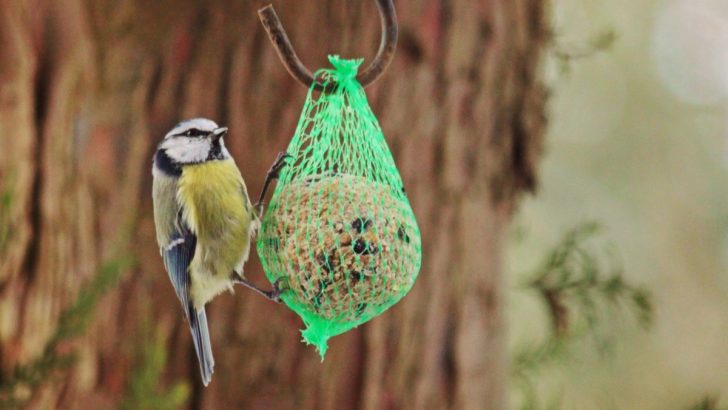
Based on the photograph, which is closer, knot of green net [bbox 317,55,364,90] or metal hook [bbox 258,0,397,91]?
metal hook [bbox 258,0,397,91]

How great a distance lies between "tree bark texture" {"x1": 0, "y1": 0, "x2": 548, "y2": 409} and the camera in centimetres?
309

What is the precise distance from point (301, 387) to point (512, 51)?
147 cm

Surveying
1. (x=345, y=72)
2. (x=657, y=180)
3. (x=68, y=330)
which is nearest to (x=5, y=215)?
(x=68, y=330)

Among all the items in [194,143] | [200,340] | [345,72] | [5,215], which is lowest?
[200,340]

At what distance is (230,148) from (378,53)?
1551 millimetres

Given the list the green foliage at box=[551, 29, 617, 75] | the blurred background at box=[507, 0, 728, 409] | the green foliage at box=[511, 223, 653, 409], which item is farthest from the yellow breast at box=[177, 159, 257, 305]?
the blurred background at box=[507, 0, 728, 409]

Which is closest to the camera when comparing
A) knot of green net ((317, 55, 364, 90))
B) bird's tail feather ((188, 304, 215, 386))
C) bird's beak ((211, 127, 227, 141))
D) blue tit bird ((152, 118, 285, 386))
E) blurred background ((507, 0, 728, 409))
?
knot of green net ((317, 55, 364, 90))

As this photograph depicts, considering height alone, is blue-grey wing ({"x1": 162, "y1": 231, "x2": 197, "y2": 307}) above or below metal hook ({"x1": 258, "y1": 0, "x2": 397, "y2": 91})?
below

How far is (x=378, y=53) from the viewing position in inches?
67.1

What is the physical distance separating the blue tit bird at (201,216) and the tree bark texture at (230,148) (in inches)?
28.7

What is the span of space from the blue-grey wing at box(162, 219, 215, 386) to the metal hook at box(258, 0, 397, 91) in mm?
738

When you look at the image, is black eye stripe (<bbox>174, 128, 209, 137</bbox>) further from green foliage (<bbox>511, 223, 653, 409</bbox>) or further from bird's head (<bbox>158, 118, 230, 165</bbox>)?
green foliage (<bbox>511, 223, 653, 409</bbox>)

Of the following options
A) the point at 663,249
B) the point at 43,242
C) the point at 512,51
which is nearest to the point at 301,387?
the point at 43,242

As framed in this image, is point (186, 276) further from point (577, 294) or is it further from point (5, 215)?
point (577, 294)
